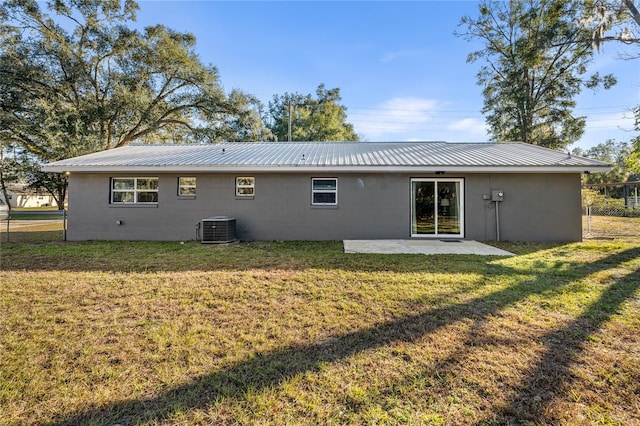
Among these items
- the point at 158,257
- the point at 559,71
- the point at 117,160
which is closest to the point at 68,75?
the point at 117,160

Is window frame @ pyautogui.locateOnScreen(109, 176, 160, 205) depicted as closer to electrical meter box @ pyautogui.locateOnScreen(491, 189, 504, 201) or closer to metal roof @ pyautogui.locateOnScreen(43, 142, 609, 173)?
metal roof @ pyautogui.locateOnScreen(43, 142, 609, 173)

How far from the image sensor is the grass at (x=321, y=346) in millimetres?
2061

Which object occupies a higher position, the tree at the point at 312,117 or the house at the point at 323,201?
the tree at the point at 312,117

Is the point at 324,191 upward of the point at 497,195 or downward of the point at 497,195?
upward

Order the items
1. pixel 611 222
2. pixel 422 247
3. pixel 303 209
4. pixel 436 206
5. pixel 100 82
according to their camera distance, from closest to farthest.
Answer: pixel 422 247, pixel 303 209, pixel 436 206, pixel 611 222, pixel 100 82

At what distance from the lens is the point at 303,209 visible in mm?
9070

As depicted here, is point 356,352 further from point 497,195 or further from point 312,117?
point 312,117

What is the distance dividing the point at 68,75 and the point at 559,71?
106 feet

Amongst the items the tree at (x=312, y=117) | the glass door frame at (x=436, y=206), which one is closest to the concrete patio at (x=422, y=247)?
the glass door frame at (x=436, y=206)

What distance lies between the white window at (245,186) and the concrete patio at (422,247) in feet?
11.3

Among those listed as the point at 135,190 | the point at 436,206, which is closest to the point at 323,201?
the point at 436,206

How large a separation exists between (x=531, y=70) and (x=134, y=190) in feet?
84.6

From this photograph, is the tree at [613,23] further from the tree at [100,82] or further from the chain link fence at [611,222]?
the tree at [100,82]

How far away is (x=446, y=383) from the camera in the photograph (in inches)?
91.7
